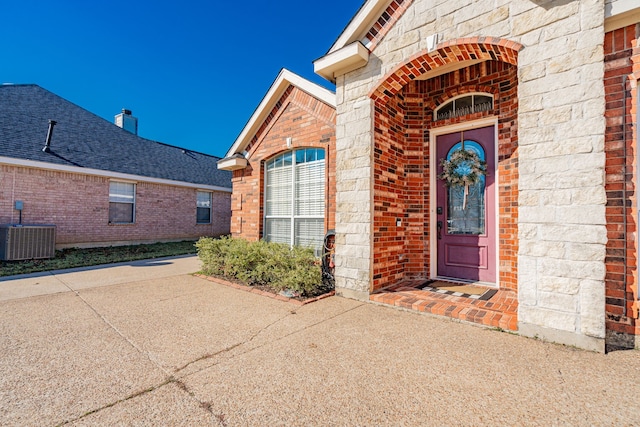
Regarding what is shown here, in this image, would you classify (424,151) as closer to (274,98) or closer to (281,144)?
(281,144)

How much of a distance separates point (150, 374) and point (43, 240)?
8.74 meters

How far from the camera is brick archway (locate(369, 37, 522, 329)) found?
12.3 feet

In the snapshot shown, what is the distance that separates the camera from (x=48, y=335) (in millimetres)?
3020

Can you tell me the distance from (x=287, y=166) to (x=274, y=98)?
1626 mm

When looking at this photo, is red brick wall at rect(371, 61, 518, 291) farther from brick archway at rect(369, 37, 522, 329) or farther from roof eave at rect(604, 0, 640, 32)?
roof eave at rect(604, 0, 640, 32)

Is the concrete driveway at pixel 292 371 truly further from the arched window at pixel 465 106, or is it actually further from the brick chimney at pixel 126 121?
the brick chimney at pixel 126 121

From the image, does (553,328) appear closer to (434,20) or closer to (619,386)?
(619,386)

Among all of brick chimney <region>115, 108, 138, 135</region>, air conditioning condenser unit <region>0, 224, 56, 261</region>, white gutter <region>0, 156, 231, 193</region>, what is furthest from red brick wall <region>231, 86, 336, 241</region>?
brick chimney <region>115, 108, 138, 135</region>

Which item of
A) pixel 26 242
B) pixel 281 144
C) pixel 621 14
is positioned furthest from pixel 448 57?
pixel 26 242

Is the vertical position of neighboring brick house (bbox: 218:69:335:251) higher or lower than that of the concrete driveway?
higher

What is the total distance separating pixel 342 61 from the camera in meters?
4.33

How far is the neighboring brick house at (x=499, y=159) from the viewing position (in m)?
2.64

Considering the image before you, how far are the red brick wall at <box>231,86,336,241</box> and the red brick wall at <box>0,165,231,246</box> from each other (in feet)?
20.5

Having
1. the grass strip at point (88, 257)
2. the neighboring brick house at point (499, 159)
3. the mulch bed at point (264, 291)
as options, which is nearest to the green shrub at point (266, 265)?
the mulch bed at point (264, 291)
